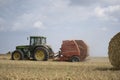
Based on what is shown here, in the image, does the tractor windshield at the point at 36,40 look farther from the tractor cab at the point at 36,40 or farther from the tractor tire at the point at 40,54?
the tractor tire at the point at 40,54

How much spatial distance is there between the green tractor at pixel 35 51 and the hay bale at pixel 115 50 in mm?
9974

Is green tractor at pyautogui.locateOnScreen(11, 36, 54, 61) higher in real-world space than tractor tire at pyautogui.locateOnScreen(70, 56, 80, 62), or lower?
higher

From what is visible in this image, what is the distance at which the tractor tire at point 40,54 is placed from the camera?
26527mm

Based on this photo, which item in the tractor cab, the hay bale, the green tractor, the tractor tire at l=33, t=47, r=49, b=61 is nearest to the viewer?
the hay bale

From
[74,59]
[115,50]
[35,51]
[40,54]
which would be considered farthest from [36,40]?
[115,50]

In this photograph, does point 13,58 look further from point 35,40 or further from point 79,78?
point 79,78

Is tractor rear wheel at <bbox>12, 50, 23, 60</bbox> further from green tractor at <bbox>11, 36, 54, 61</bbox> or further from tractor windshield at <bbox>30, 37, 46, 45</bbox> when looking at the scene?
tractor windshield at <bbox>30, 37, 46, 45</bbox>

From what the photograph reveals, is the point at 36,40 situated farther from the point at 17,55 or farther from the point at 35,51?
the point at 17,55

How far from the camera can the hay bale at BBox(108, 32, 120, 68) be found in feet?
54.8

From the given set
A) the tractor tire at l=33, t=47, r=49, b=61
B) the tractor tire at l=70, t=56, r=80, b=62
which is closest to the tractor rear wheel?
the tractor tire at l=33, t=47, r=49, b=61

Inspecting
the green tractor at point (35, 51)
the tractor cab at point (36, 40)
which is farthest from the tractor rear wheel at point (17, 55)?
the tractor cab at point (36, 40)

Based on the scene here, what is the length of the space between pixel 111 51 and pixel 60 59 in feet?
33.6

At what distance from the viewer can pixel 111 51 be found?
17094 millimetres

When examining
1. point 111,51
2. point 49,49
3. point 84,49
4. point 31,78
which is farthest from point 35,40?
point 31,78
